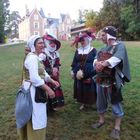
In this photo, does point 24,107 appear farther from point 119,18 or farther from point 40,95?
point 119,18

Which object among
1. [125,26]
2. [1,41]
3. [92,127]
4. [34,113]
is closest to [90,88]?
[92,127]

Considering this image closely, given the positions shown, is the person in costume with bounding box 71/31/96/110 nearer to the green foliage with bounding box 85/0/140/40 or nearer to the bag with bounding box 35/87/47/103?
the bag with bounding box 35/87/47/103

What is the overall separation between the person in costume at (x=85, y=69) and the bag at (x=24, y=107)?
2140mm

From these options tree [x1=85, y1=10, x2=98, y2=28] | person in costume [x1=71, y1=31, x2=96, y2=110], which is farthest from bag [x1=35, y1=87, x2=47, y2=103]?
tree [x1=85, y1=10, x2=98, y2=28]

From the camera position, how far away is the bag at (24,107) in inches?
188

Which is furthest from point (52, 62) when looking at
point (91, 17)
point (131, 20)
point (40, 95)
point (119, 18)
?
point (91, 17)

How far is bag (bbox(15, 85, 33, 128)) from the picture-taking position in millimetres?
4773

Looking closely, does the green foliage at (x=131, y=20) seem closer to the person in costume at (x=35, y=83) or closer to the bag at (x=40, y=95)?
the person in costume at (x=35, y=83)

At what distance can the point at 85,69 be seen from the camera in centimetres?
684

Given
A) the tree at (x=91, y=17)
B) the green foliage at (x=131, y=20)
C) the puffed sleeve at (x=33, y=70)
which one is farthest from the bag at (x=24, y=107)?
the tree at (x=91, y=17)

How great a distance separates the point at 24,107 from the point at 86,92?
238 cm

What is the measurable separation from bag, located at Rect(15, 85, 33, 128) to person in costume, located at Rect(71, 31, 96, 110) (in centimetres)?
214

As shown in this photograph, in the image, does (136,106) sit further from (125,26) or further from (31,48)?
(125,26)

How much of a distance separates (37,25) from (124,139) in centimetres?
7785
